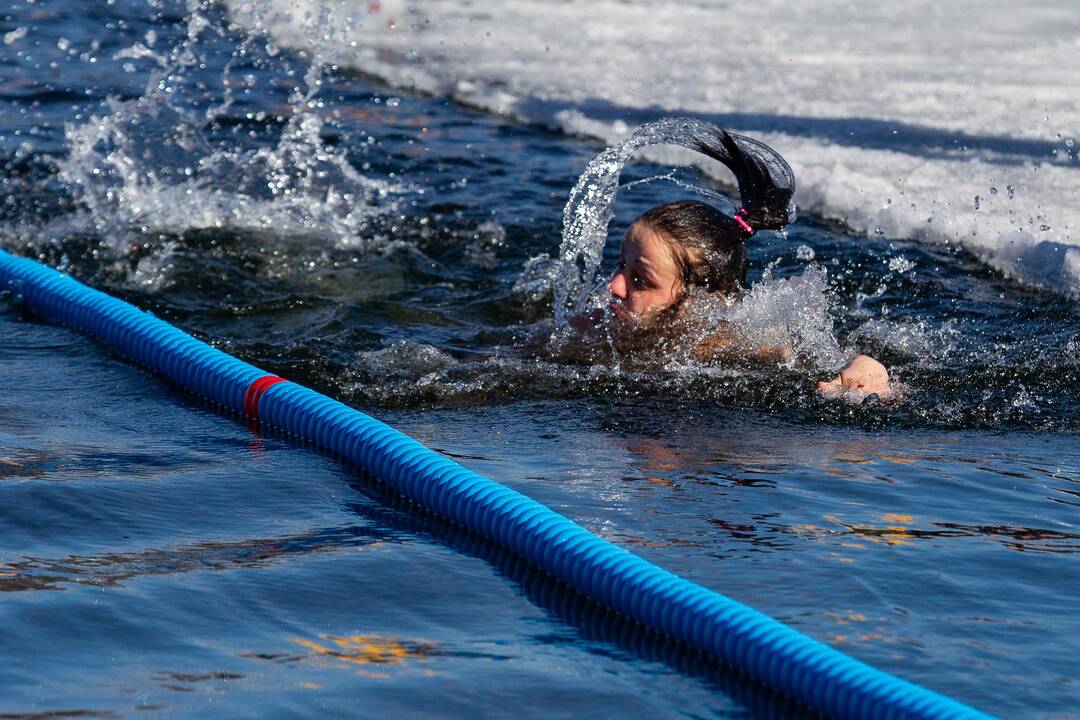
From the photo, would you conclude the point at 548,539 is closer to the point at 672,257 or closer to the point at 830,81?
the point at 672,257

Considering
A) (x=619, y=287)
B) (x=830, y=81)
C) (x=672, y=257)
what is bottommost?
(x=619, y=287)

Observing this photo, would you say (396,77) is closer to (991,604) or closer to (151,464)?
(151,464)

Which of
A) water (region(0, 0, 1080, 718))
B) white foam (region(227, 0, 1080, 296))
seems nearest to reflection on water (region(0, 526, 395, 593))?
water (region(0, 0, 1080, 718))

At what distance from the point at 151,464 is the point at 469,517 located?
1.07 m

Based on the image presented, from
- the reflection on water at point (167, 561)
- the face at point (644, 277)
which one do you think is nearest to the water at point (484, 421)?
the reflection on water at point (167, 561)

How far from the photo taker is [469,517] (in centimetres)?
392

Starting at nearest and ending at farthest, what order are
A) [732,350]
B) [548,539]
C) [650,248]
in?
[548,539]
[650,248]
[732,350]

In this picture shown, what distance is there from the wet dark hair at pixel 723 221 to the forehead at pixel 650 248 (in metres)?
0.02

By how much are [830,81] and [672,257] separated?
6.11 meters

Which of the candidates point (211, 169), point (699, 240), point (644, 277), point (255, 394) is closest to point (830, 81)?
point (211, 169)

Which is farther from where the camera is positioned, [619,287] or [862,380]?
[619,287]

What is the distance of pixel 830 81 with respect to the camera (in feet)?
36.8

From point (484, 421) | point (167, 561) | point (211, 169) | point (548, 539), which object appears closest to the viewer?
point (167, 561)

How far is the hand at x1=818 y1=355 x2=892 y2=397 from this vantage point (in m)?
5.23
